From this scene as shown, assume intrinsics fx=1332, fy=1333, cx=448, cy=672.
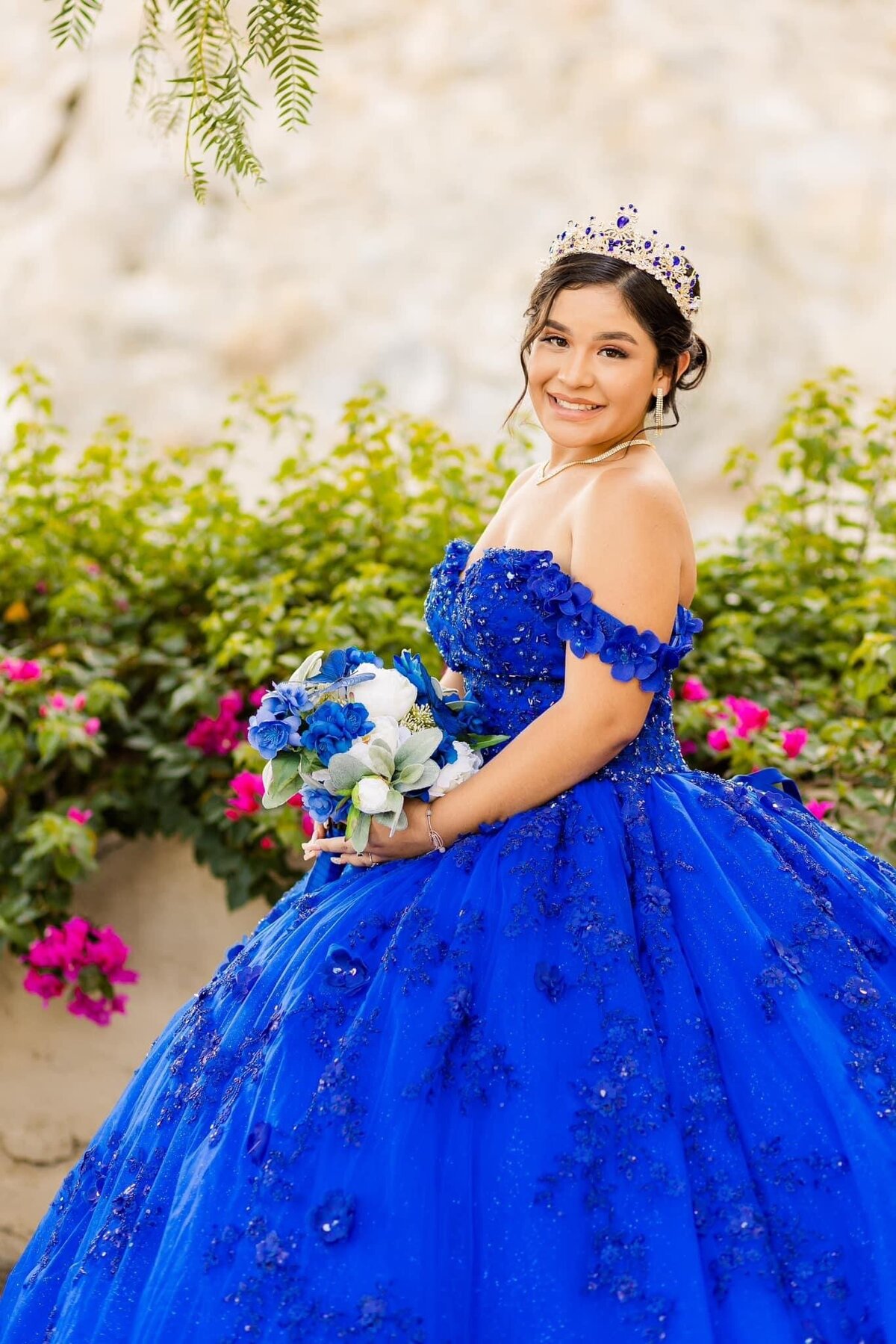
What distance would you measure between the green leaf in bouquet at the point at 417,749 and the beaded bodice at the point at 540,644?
0.20 m

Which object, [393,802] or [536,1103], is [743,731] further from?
[536,1103]

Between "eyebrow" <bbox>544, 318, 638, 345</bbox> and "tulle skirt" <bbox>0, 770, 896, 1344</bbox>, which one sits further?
"eyebrow" <bbox>544, 318, 638, 345</bbox>

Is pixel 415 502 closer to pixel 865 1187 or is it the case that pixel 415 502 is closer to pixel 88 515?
pixel 88 515

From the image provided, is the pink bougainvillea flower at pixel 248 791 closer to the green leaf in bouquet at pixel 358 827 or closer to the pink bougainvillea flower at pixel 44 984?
the pink bougainvillea flower at pixel 44 984

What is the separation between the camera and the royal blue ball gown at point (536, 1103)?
1.48 m

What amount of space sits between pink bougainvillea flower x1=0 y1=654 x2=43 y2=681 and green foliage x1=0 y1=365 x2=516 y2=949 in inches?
0.8

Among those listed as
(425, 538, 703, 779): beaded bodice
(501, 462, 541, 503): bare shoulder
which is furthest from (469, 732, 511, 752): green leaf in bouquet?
(501, 462, 541, 503): bare shoulder

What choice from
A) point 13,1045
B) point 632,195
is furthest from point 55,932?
point 632,195

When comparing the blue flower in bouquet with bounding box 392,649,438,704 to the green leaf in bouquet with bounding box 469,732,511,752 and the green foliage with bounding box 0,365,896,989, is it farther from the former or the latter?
the green foliage with bounding box 0,365,896,989

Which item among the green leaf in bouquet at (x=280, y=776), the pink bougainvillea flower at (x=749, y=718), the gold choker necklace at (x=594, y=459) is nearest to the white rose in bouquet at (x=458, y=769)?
the green leaf in bouquet at (x=280, y=776)

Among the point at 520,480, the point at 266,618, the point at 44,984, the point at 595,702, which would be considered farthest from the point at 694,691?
the point at 44,984

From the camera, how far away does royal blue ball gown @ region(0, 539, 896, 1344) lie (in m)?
1.48

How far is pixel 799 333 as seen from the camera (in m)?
5.44

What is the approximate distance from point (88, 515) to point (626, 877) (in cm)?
225
